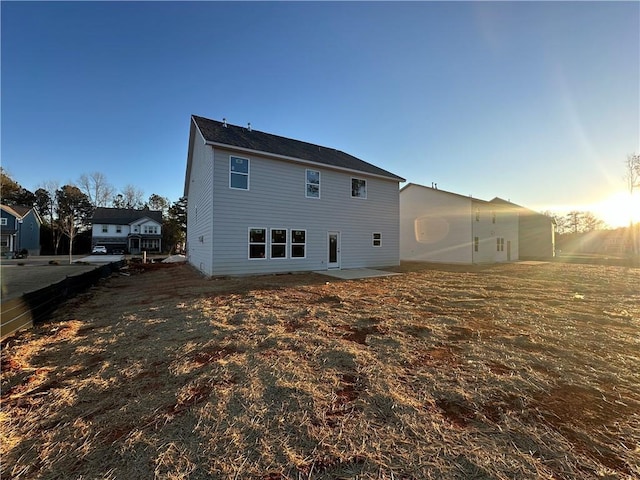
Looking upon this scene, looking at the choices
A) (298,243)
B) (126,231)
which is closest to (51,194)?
(126,231)

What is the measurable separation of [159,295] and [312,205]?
24.0ft

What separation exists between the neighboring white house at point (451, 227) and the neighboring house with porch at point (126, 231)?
3722cm

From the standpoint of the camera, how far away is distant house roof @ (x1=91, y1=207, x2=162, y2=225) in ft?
128

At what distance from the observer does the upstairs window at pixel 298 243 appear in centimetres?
1219

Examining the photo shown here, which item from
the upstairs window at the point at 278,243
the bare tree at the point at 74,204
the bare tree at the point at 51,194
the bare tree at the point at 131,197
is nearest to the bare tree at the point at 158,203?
the bare tree at the point at 131,197

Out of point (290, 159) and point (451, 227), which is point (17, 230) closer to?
point (290, 159)

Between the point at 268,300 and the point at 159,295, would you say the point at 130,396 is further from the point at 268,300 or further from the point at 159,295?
the point at 159,295

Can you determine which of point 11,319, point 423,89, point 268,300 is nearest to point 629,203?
point 423,89

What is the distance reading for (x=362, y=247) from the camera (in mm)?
14234

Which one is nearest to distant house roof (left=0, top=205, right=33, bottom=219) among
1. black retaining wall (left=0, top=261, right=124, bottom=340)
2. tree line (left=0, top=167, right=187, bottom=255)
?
tree line (left=0, top=167, right=187, bottom=255)

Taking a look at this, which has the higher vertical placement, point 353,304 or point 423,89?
point 423,89

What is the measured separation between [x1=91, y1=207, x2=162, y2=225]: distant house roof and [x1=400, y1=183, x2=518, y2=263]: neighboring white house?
37.9 m

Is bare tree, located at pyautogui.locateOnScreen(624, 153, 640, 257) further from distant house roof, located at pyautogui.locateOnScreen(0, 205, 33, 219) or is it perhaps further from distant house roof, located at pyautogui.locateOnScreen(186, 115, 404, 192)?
distant house roof, located at pyautogui.locateOnScreen(0, 205, 33, 219)

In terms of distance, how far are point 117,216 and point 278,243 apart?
4045cm
